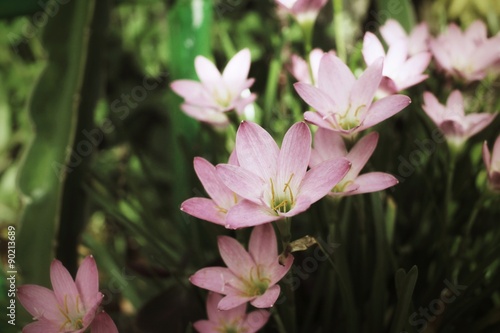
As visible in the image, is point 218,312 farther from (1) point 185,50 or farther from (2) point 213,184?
(1) point 185,50

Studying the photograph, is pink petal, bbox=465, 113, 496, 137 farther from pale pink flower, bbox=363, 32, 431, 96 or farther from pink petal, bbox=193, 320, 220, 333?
pink petal, bbox=193, 320, 220, 333

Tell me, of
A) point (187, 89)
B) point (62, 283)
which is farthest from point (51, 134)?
point (62, 283)

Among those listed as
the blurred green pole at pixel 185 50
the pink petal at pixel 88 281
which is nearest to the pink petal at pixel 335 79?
the pink petal at pixel 88 281

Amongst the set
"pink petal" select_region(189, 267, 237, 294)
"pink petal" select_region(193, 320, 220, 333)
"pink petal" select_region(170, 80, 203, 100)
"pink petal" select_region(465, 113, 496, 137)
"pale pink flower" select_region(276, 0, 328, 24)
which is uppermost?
"pale pink flower" select_region(276, 0, 328, 24)

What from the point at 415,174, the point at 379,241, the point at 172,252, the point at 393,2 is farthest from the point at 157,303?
the point at 393,2

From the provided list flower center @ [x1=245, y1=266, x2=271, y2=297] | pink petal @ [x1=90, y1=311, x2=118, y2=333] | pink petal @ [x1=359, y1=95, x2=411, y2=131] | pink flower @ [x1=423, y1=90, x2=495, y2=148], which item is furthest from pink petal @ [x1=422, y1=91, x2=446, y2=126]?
pink petal @ [x1=90, y1=311, x2=118, y2=333]

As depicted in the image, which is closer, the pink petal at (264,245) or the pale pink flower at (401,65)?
the pink petal at (264,245)

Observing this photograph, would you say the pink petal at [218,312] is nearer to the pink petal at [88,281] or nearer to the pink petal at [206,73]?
the pink petal at [88,281]
